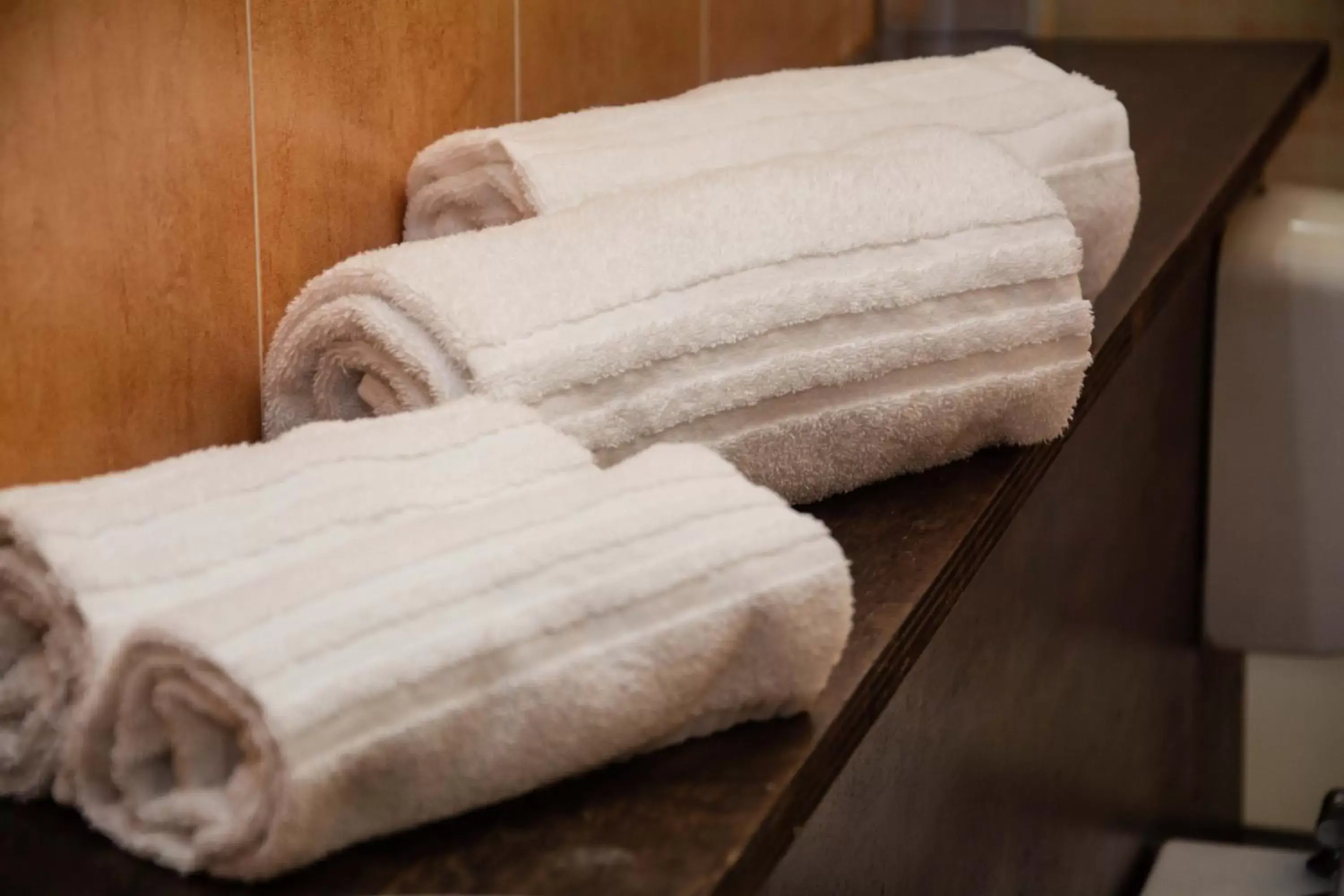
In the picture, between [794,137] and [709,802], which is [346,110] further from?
[709,802]

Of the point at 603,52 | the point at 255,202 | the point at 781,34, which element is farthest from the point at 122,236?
the point at 781,34

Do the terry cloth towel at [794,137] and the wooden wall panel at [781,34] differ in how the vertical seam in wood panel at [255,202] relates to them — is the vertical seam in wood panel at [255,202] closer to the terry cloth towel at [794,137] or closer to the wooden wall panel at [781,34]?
the terry cloth towel at [794,137]

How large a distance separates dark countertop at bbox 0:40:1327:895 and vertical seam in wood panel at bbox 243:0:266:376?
240 millimetres

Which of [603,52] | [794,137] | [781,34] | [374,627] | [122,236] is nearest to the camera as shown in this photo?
[374,627]

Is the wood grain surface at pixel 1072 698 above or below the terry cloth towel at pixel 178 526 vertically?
below

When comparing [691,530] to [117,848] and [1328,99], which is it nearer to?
[117,848]

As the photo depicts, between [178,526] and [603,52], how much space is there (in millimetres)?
603

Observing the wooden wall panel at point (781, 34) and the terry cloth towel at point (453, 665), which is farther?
the wooden wall panel at point (781, 34)

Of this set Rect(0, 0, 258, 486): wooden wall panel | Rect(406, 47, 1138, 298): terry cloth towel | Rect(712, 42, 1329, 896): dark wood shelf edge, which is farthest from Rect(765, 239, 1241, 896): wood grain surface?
Rect(0, 0, 258, 486): wooden wall panel

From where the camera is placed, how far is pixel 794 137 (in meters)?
0.80

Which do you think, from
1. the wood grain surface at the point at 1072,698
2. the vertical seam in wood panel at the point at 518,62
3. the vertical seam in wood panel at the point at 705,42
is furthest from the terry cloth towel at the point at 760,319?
the vertical seam in wood panel at the point at 705,42

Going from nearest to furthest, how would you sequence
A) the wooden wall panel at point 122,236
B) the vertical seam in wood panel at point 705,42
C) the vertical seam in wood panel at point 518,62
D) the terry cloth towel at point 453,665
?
the terry cloth towel at point 453,665 → the wooden wall panel at point 122,236 → the vertical seam in wood panel at point 518,62 → the vertical seam in wood panel at point 705,42

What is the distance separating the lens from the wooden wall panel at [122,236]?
517mm

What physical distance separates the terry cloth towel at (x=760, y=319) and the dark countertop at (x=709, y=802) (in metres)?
0.03
